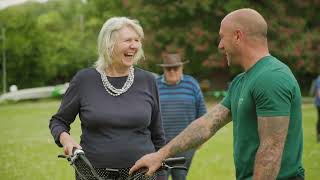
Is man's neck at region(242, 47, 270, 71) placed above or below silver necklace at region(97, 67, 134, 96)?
above

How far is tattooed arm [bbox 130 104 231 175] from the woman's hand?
61cm

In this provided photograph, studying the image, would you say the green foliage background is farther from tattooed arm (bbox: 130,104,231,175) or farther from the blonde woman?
tattooed arm (bbox: 130,104,231,175)

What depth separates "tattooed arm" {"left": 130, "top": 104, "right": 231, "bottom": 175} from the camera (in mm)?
3891

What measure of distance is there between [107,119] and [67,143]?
1.18 ft

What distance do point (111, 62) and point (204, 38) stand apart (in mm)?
36079

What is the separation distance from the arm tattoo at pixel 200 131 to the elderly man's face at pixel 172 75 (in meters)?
4.04

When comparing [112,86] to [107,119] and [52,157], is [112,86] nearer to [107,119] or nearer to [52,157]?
[107,119]

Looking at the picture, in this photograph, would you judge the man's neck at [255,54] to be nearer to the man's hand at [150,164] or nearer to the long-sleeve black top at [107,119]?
the man's hand at [150,164]

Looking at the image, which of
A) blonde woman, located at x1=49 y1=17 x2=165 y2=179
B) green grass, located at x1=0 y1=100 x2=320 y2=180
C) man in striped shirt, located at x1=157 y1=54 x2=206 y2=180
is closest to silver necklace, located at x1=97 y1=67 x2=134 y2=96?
blonde woman, located at x1=49 y1=17 x2=165 y2=179

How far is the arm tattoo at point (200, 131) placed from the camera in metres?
3.94

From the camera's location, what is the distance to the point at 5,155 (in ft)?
48.9

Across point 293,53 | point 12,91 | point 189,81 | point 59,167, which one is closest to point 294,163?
point 189,81

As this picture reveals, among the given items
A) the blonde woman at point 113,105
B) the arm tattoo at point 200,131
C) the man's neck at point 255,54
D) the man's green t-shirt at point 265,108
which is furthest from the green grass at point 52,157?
the man's neck at point 255,54

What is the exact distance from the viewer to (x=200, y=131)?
400 centimetres
